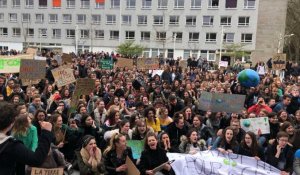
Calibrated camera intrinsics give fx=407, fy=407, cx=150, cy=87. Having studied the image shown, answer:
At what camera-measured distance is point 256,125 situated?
8.87m

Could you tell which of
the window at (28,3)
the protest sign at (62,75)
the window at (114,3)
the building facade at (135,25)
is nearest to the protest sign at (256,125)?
the protest sign at (62,75)

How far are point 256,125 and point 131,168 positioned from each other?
12.5 feet

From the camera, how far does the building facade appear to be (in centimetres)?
5706

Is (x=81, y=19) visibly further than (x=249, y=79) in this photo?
Yes

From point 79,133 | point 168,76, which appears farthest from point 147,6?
point 79,133

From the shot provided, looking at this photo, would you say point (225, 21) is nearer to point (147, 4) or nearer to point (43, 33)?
point (147, 4)

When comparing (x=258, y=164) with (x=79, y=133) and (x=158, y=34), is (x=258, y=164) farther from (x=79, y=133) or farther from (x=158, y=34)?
(x=158, y=34)

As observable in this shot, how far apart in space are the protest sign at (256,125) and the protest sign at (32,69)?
6.36 meters

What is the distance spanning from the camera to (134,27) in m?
61.7

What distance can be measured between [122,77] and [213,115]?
22.4ft

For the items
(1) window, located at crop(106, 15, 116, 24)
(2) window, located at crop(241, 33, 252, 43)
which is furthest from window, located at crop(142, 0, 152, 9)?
(2) window, located at crop(241, 33, 252, 43)

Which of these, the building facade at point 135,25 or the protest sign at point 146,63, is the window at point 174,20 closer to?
the building facade at point 135,25

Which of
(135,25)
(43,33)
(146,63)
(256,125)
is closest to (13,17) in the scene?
(43,33)

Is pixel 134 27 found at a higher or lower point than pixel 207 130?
higher
